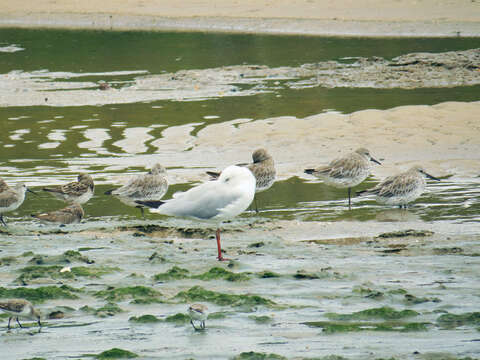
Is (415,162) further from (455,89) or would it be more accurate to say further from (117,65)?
(117,65)

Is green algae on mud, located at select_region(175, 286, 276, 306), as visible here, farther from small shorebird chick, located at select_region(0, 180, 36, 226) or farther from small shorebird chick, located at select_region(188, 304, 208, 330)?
small shorebird chick, located at select_region(0, 180, 36, 226)

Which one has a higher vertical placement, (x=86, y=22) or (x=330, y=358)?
(x=330, y=358)

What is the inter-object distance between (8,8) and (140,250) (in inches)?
1925

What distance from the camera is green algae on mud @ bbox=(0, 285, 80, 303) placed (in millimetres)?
7963

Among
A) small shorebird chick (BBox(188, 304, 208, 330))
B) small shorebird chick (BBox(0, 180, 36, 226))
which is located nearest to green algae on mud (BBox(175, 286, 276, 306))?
small shorebird chick (BBox(188, 304, 208, 330))

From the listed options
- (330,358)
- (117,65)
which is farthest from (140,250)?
(117,65)

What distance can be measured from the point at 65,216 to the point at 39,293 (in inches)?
152

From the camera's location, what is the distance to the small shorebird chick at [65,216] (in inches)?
466

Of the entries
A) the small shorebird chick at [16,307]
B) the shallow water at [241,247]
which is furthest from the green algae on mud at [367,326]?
the small shorebird chick at [16,307]

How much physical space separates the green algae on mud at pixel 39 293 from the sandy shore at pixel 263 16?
3153 cm

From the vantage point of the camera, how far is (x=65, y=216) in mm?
11812

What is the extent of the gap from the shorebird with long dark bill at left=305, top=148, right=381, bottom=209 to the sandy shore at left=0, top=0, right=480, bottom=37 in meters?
25.3

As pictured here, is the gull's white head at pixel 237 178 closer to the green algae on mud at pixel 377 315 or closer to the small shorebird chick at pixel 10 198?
the green algae on mud at pixel 377 315

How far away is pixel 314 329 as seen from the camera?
693 centimetres
